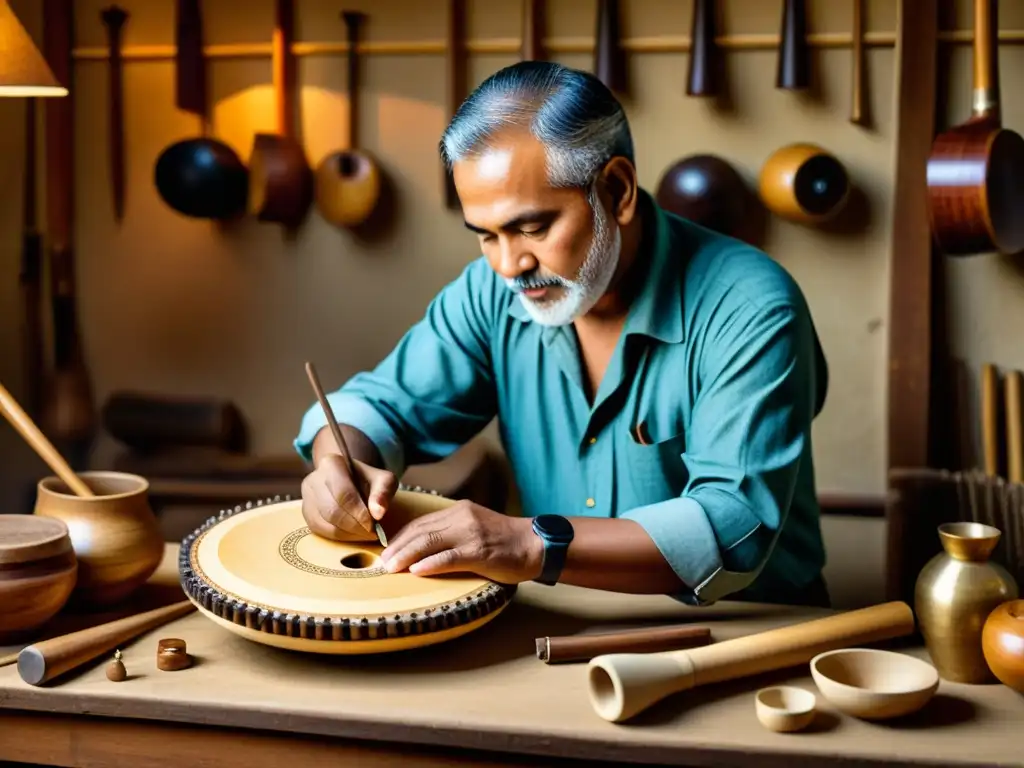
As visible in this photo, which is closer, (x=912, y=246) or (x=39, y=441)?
(x=39, y=441)

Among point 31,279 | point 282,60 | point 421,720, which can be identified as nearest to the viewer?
point 421,720

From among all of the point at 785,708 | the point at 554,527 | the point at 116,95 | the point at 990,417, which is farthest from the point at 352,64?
the point at 785,708

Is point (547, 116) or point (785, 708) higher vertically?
point (547, 116)

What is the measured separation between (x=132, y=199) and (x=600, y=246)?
2.72 metres

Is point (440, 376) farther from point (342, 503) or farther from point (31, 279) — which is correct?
point (31, 279)

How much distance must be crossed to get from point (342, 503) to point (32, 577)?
49 centimetres

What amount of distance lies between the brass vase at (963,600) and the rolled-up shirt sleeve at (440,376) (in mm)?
1149

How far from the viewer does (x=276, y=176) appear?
164 inches

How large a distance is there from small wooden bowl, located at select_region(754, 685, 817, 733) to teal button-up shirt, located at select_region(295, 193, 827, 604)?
13.6 inches

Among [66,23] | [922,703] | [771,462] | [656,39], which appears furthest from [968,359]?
[66,23]

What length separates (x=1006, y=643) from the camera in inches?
67.0

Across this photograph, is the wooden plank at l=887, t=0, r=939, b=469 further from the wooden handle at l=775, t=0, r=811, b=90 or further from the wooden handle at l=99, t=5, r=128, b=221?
the wooden handle at l=99, t=5, r=128, b=221

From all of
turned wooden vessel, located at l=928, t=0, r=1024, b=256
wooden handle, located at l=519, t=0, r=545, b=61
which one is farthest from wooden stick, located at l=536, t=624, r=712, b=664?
wooden handle, located at l=519, t=0, r=545, b=61

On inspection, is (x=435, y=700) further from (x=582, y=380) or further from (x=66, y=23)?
(x=66, y=23)
